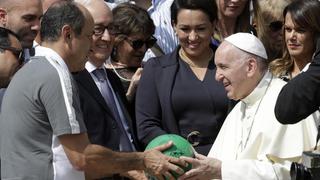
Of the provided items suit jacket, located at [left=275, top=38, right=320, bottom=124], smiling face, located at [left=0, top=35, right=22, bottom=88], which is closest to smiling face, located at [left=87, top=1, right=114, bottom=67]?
smiling face, located at [left=0, top=35, right=22, bottom=88]

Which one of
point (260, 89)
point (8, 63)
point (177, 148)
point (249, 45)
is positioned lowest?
point (177, 148)

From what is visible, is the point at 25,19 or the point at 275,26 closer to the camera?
the point at 25,19

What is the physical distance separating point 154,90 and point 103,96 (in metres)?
0.48

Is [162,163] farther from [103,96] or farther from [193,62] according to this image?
[193,62]

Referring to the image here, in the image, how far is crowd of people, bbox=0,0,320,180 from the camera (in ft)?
16.8

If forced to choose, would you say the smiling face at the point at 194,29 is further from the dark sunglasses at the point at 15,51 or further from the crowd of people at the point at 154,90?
the dark sunglasses at the point at 15,51

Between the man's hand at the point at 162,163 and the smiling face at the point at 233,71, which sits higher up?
the smiling face at the point at 233,71

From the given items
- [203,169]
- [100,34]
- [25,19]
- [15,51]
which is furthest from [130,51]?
[203,169]

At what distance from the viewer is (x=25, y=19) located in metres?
6.85

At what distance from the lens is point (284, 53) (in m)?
6.97

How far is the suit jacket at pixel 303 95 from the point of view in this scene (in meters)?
4.39

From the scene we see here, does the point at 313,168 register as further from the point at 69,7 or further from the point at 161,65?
the point at 161,65

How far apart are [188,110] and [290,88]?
217cm

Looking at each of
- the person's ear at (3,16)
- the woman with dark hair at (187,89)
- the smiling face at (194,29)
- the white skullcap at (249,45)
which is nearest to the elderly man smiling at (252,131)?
the white skullcap at (249,45)
